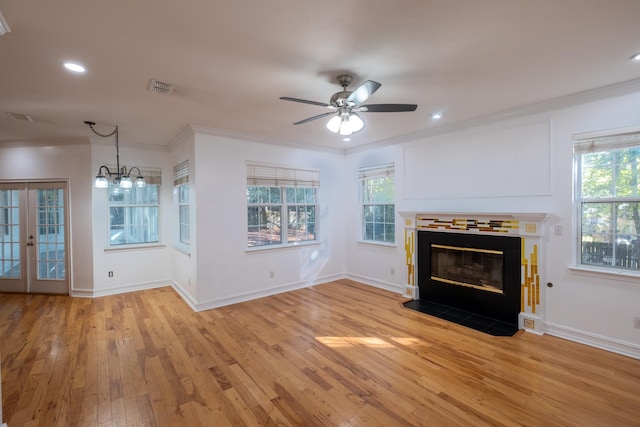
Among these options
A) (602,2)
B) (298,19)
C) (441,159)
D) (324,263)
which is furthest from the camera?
(324,263)

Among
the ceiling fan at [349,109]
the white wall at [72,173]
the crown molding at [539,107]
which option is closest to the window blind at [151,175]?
the white wall at [72,173]

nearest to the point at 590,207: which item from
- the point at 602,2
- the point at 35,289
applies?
the point at 602,2

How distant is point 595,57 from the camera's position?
2.32 metres

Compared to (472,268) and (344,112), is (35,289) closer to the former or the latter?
(344,112)

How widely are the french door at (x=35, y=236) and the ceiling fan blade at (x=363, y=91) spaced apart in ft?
17.7

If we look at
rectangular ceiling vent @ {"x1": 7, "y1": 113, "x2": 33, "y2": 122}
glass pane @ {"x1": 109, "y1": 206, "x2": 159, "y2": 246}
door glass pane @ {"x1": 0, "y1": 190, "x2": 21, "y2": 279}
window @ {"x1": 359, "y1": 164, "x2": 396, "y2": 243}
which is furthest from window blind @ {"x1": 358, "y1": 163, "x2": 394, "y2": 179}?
door glass pane @ {"x1": 0, "y1": 190, "x2": 21, "y2": 279}

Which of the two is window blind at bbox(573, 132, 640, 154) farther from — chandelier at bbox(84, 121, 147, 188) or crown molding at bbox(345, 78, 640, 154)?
chandelier at bbox(84, 121, 147, 188)

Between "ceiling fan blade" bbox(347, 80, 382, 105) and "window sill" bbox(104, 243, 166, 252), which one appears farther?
"window sill" bbox(104, 243, 166, 252)

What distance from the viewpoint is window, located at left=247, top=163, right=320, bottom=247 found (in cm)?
475

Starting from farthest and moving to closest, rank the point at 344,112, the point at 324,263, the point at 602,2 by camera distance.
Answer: the point at 324,263 → the point at 344,112 → the point at 602,2

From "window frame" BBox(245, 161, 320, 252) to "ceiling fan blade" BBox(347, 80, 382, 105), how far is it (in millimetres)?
2709

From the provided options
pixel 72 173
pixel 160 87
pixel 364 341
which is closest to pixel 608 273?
pixel 364 341

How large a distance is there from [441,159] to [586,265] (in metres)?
2.15

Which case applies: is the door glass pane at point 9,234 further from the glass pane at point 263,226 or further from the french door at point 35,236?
the glass pane at point 263,226
